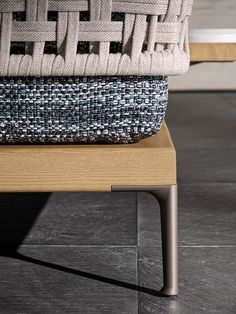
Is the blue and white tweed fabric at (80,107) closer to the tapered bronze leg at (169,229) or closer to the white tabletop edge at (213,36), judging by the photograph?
the tapered bronze leg at (169,229)

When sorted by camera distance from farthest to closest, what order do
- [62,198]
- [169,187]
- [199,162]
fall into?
[199,162]
[62,198]
[169,187]

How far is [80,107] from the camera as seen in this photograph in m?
1.20

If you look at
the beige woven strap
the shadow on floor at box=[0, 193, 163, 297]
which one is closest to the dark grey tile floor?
the shadow on floor at box=[0, 193, 163, 297]

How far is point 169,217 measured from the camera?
4.25 feet

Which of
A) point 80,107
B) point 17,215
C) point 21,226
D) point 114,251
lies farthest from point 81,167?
point 17,215

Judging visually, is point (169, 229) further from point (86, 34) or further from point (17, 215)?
point (17, 215)

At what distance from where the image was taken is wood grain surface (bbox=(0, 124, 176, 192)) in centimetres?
123

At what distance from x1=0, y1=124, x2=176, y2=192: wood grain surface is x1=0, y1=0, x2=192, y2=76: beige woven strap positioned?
0.48ft

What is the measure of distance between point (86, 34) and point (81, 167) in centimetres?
23

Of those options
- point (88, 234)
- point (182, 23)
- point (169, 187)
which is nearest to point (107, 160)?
→ point (169, 187)

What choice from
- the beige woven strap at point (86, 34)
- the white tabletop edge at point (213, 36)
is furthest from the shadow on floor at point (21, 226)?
the white tabletop edge at point (213, 36)

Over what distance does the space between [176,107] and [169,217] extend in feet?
10.9

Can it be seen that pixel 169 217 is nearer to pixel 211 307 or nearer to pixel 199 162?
pixel 211 307

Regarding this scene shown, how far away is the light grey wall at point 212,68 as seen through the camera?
5.81 m
